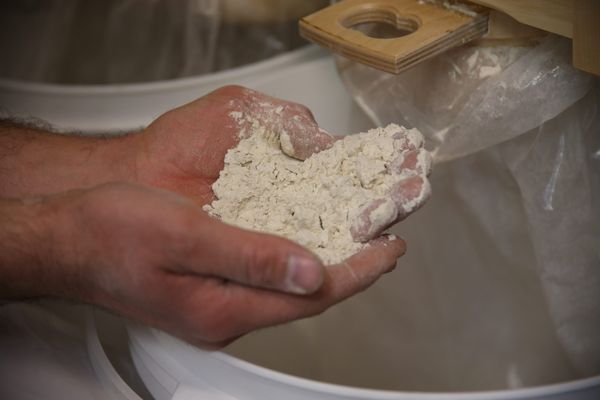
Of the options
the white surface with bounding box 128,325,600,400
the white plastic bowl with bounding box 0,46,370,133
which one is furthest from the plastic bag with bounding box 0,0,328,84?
the white surface with bounding box 128,325,600,400

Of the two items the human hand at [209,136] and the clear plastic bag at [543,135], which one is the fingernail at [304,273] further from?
the clear plastic bag at [543,135]

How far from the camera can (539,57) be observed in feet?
1.72

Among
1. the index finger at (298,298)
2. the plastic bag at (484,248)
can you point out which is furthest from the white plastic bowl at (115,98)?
the index finger at (298,298)

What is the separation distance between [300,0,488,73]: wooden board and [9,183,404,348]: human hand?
0.15 m

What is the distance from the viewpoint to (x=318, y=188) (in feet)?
1.54

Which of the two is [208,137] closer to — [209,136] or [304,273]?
[209,136]

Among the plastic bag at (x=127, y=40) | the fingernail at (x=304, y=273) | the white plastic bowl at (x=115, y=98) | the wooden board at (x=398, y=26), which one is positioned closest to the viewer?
the fingernail at (x=304, y=273)

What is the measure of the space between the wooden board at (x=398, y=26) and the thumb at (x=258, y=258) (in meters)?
0.20

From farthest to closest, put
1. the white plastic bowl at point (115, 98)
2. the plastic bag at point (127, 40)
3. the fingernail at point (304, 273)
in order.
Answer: the plastic bag at point (127, 40)
the white plastic bowl at point (115, 98)
the fingernail at point (304, 273)

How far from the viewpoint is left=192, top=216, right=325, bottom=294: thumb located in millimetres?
357

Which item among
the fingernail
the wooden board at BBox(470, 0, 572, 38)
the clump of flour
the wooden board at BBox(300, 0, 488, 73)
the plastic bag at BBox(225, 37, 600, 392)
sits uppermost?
the wooden board at BBox(470, 0, 572, 38)

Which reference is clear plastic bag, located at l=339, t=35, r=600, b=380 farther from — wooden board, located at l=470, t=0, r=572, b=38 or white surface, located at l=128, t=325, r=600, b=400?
white surface, located at l=128, t=325, r=600, b=400

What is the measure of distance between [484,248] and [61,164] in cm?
44

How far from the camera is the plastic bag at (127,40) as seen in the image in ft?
2.86
